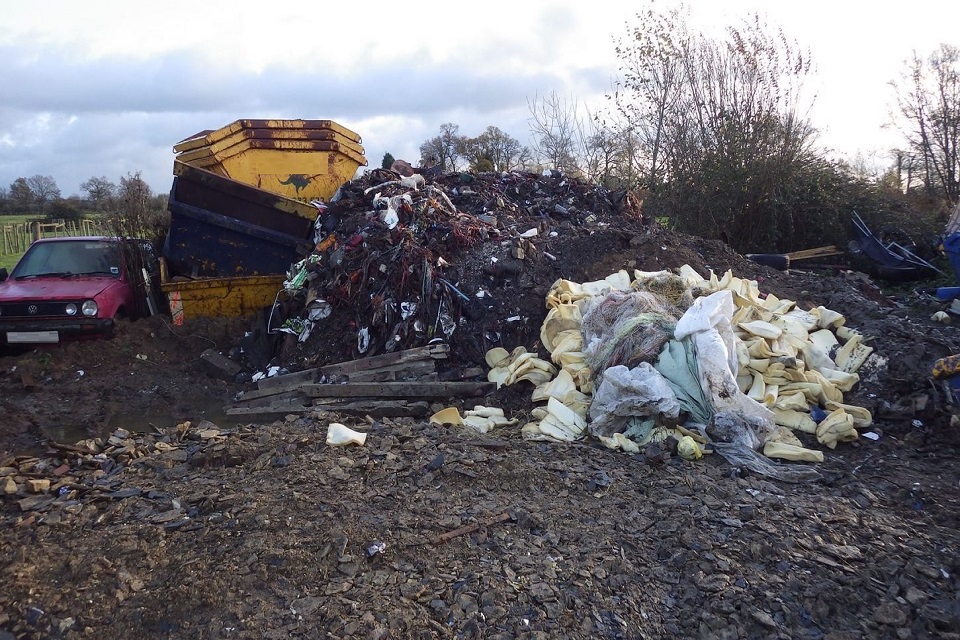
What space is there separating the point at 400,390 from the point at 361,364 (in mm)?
778

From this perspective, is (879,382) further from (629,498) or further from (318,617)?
(318,617)

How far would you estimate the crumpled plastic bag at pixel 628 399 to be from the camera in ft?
16.7

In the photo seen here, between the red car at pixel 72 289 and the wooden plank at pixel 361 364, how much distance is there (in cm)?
272

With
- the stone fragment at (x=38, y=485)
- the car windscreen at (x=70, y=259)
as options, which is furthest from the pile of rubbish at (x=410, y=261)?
the stone fragment at (x=38, y=485)

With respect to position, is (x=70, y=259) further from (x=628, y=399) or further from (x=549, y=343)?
(x=628, y=399)

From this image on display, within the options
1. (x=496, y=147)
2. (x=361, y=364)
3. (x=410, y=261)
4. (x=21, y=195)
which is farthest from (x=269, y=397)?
(x=21, y=195)

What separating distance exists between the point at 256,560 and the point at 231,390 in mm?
4879

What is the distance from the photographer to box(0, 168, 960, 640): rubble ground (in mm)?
2873

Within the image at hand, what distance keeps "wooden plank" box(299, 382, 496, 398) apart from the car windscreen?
14.6ft

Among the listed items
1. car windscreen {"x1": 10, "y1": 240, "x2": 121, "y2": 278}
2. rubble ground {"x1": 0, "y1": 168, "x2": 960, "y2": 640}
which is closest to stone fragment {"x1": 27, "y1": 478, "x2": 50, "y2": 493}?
rubble ground {"x1": 0, "y1": 168, "x2": 960, "y2": 640}

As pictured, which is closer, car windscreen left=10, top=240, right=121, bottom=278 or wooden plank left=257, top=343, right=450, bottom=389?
wooden plank left=257, top=343, right=450, bottom=389

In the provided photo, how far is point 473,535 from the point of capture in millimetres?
3516

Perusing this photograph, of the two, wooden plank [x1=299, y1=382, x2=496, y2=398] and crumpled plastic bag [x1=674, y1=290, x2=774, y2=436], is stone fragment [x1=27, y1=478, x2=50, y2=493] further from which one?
crumpled plastic bag [x1=674, y1=290, x2=774, y2=436]

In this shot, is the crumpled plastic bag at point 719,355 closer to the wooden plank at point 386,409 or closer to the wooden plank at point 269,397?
the wooden plank at point 386,409
